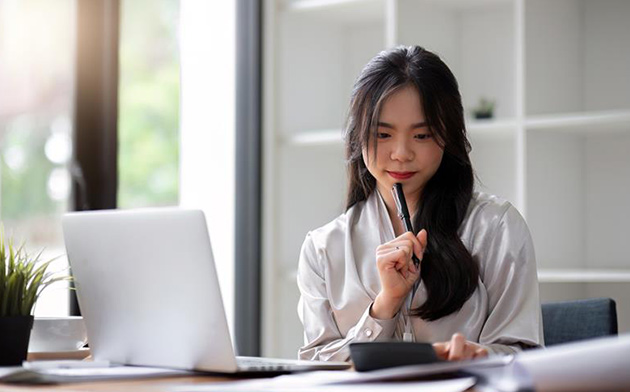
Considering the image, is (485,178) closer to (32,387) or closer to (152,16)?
(152,16)

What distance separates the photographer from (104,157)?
3250 millimetres

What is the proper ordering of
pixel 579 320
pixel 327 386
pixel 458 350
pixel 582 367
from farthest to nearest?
pixel 579 320 → pixel 458 350 → pixel 327 386 → pixel 582 367

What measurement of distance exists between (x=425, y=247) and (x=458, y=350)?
0.49m

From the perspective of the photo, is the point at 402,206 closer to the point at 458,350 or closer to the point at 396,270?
the point at 396,270

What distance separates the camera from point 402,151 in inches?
76.2

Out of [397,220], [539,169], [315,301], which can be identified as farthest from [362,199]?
[539,169]

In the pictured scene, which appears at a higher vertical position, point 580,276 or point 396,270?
point 396,270

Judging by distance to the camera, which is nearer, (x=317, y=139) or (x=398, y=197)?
(x=398, y=197)

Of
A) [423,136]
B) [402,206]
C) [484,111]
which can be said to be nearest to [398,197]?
[402,206]

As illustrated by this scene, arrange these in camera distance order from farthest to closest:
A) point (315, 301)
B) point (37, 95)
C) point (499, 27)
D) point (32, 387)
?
point (499, 27) → point (37, 95) → point (315, 301) → point (32, 387)

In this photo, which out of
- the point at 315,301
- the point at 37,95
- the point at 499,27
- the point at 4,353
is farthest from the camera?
the point at 499,27

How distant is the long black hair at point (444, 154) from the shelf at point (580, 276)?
1029 mm

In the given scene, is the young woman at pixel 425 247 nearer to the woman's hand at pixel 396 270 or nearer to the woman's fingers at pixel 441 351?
the woman's hand at pixel 396 270

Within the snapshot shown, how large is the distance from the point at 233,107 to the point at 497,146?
3.29 ft
